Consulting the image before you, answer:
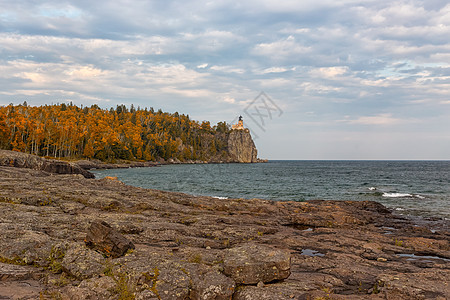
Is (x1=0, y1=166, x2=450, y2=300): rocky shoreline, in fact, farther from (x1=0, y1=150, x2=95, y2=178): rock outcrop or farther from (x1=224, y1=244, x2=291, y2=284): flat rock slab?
(x1=0, y1=150, x2=95, y2=178): rock outcrop

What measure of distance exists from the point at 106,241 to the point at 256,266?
558 centimetres

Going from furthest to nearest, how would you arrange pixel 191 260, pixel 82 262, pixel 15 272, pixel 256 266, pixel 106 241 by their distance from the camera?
pixel 191 260, pixel 106 241, pixel 82 262, pixel 15 272, pixel 256 266

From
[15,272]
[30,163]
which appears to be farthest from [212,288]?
[30,163]

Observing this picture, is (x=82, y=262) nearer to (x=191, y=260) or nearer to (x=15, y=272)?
(x=15, y=272)

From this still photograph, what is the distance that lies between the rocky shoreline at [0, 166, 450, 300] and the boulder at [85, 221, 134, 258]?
1.4 inches

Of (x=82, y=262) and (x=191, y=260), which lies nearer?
(x=82, y=262)

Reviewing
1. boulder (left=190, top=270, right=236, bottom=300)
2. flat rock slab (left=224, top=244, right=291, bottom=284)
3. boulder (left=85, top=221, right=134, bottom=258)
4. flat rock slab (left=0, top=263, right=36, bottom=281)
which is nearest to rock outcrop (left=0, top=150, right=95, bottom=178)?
flat rock slab (left=0, top=263, right=36, bottom=281)

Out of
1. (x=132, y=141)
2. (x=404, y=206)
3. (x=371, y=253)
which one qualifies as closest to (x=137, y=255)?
(x=371, y=253)

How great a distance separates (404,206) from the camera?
127 feet

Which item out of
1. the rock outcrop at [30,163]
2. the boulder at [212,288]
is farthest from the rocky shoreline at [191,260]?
the rock outcrop at [30,163]

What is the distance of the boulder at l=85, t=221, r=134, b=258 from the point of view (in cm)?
1027

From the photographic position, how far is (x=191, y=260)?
34.8ft

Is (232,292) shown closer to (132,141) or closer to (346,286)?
(346,286)

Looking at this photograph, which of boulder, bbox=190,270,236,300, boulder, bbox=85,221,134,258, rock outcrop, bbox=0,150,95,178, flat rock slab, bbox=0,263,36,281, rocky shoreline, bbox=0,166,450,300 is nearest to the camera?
boulder, bbox=190,270,236,300
